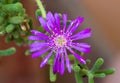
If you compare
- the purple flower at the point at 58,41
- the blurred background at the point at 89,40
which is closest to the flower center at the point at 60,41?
the purple flower at the point at 58,41

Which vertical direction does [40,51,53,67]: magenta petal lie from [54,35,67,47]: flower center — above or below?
below

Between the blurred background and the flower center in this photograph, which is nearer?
the flower center

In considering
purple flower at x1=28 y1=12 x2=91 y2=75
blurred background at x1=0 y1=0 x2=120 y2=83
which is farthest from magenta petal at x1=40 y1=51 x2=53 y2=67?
blurred background at x1=0 y1=0 x2=120 y2=83

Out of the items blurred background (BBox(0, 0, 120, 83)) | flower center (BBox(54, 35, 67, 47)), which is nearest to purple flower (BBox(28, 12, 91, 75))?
flower center (BBox(54, 35, 67, 47))

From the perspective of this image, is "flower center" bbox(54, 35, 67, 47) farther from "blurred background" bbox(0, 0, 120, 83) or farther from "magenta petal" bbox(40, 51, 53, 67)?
"blurred background" bbox(0, 0, 120, 83)

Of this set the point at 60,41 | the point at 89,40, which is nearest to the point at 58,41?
the point at 60,41

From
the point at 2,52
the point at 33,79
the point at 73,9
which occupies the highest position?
the point at 73,9

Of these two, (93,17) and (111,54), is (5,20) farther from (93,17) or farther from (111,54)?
(111,54)

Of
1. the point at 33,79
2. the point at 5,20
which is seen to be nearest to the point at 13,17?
the point at 5,20

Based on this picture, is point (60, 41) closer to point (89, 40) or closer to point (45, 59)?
point (45, 59)

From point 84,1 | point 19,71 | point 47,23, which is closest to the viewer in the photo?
point 47,23
